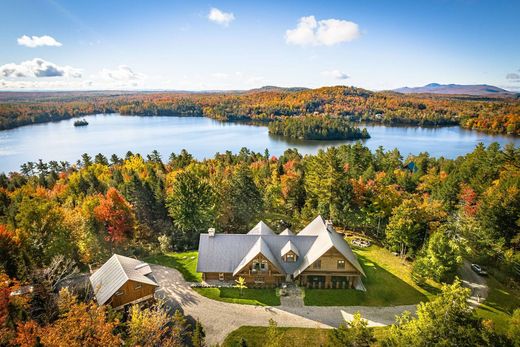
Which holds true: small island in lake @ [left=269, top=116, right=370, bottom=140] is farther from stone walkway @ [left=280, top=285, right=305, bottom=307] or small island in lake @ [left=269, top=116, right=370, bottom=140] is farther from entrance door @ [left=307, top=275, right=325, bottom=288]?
stone walkway @ [left=280, top=285, right=305, bottom=307]

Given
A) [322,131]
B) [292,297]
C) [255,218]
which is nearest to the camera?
[292,297]

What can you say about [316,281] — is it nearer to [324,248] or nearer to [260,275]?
[324,248]

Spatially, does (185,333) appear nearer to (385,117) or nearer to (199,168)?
(199,168)

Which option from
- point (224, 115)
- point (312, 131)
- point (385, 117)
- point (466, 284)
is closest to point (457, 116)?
point (385, 117)

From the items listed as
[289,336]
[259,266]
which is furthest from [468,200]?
[289,336]

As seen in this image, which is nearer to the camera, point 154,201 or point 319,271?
point 319,271

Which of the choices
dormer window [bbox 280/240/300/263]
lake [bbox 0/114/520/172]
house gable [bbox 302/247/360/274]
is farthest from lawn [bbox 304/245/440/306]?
lake [bbox 0/114/520/172]

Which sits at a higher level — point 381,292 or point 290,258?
point 290,258
